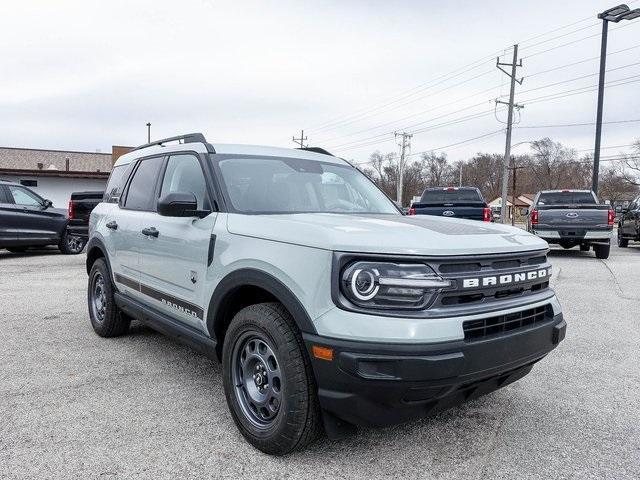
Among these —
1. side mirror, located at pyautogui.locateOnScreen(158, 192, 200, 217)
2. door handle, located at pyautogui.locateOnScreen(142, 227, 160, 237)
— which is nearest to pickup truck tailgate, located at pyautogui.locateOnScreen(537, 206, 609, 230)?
door handle, located at pyautogui.locateOnScreen(142, 227, 160, 237)

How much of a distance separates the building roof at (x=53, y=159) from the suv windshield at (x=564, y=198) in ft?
123

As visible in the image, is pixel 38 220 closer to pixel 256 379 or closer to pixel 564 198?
pixel 256 379

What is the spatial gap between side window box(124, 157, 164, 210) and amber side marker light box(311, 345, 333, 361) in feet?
7.91

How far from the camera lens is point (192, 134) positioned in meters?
4.19

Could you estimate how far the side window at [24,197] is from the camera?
42.2 ft

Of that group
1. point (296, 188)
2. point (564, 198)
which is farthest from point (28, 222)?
point (564, 198)

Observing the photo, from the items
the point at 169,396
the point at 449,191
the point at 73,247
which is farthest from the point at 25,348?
the point at 449,191

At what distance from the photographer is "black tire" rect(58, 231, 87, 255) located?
13753 mm

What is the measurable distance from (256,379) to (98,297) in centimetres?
317

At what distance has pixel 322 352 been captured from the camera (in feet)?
8.13

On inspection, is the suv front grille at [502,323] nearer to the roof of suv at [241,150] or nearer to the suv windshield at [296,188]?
the suv windshield at [296,188]

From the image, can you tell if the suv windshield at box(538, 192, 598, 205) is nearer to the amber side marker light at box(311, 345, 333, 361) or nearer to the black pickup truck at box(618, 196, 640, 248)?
the black pickup truck at box(618, 196, 640, 248)

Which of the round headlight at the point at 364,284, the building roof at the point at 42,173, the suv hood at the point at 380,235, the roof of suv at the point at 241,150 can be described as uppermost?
the building roof at the point at 42,173

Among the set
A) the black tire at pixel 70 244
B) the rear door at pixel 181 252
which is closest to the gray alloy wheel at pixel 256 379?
the rear door at pixel 181 252
